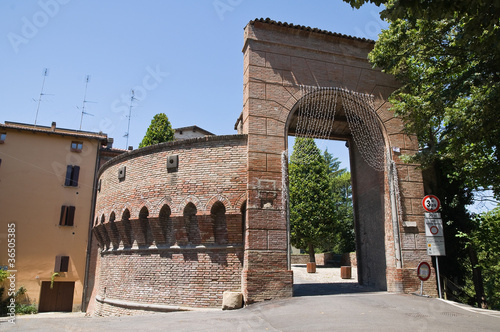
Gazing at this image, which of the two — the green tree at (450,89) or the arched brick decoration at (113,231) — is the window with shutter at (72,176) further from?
the green tree at (450,89)

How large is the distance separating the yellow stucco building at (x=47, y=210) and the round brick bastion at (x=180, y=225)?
10422 mm

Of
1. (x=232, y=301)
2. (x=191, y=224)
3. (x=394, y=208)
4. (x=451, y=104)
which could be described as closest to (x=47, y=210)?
(x=191, y=224)

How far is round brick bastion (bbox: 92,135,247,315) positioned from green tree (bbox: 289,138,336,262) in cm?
1711

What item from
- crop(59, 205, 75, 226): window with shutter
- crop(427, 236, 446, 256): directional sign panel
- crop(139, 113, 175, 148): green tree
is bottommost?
crop(427, 236, 446, 256): directional sign panel

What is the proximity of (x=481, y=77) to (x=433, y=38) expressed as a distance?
5.67 feet

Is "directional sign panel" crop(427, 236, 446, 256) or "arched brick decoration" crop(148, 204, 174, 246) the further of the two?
"arched brick decoration" crop(148, 204, 174, 246)

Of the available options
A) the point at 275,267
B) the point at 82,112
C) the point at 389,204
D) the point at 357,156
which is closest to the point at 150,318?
the point at 275,267

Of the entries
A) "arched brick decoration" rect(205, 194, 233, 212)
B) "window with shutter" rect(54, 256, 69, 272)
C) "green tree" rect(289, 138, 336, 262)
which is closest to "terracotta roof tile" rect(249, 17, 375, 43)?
"arched brick decoration" rect(205, 194, 233, 212)

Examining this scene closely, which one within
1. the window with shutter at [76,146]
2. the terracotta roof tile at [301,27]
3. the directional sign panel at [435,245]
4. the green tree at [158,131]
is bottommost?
the directional sign panel at [435,245]

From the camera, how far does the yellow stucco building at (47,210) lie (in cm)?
2128

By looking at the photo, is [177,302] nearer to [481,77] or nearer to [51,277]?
[481,77]

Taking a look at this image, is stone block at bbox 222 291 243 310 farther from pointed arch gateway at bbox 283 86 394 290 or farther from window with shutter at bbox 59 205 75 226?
window with shutter at bbox 59 205 75 226

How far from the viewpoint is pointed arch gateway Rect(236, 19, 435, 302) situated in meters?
10.4

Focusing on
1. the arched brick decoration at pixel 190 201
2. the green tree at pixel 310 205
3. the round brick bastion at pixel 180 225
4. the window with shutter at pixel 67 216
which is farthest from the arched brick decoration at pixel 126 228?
the green tree at pixel 310 205
